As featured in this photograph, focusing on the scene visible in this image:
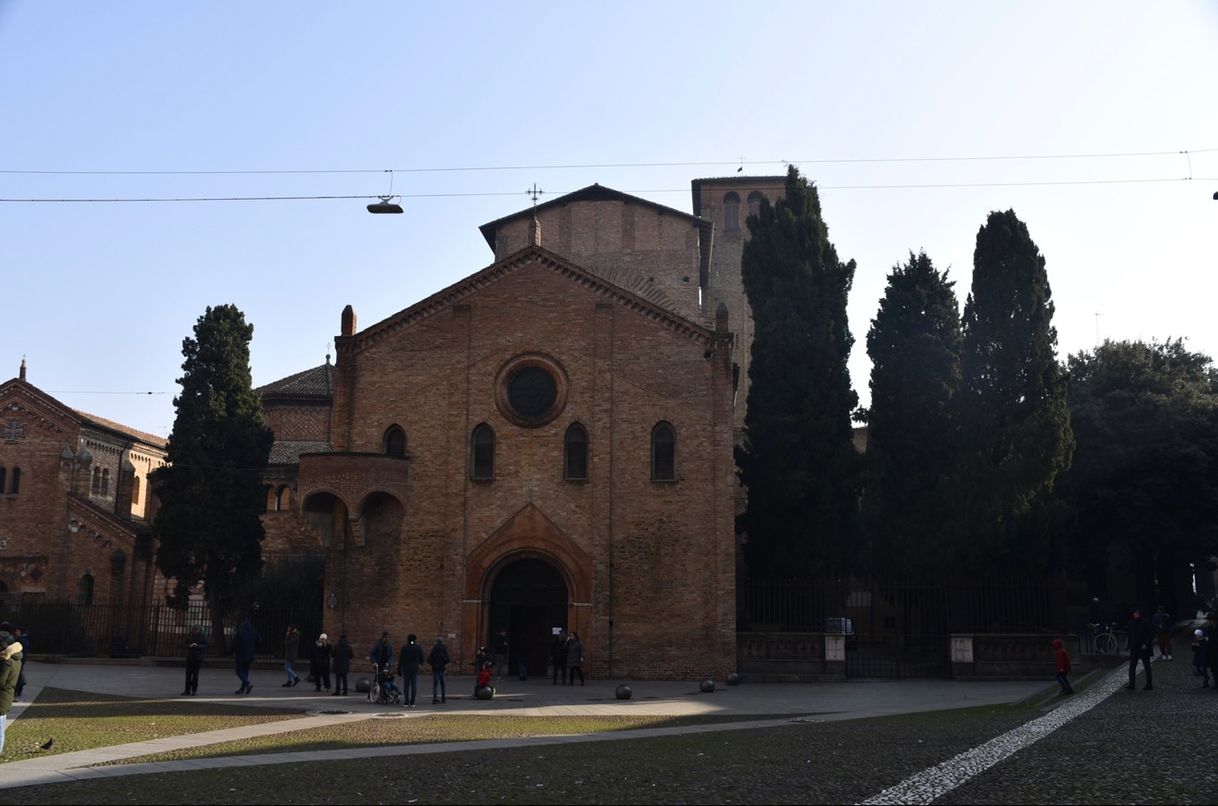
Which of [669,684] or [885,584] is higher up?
[885,584]

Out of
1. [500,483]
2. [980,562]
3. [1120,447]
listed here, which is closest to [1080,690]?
[980,562]

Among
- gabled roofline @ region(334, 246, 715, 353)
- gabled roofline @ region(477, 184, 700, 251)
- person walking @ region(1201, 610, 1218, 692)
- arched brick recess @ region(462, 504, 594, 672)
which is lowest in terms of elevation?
person walking @ region(1201, 610, 1218, 692)

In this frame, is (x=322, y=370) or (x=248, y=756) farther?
(x=322, y=370)

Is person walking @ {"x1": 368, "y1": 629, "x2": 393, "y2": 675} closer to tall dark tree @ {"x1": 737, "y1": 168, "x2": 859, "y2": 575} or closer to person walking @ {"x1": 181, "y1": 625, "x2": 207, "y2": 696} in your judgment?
person walking @ {"x1": 181, "y1": 625, "x2": 207, "y2": 696}

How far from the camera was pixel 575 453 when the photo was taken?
2817 centimetres

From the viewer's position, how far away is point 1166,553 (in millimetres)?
41969

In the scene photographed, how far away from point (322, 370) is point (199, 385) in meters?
10.4

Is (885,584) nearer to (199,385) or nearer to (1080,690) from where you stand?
(1080,690)

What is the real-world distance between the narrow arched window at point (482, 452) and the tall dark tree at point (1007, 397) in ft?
42.5

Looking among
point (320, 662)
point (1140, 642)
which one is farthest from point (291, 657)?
point (1140, 642)

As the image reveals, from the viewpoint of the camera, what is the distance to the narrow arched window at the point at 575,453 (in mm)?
27969

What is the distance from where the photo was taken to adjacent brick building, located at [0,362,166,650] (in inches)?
1550

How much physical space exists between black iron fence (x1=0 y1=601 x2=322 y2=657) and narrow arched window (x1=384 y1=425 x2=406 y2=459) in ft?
24.8

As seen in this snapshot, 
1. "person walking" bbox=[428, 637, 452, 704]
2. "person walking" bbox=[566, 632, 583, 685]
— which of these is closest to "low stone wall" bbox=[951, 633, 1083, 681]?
"person walking" bbox=[566, 632, 583, 685]
